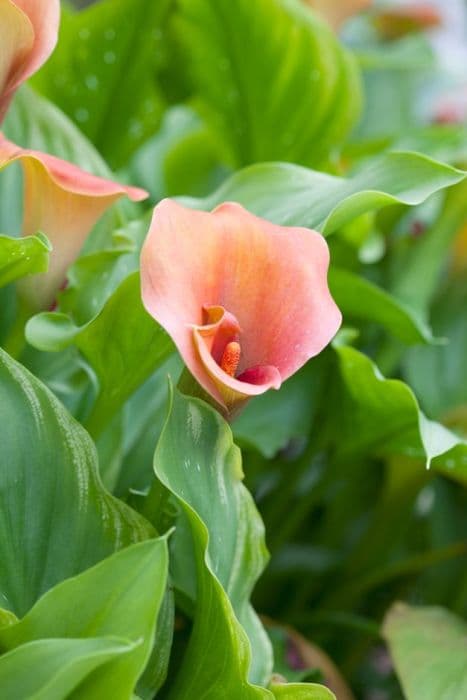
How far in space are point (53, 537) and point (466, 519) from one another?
0.51 m

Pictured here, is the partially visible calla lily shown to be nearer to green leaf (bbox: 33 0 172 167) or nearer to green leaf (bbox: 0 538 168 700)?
green leaf (bbox: 0 538 168 700)

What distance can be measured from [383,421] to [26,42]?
288mm

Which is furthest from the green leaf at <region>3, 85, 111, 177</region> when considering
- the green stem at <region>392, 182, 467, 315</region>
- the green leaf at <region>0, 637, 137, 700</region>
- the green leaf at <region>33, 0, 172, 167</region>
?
the green leaf at <region>0, 637, 137, 700</region>

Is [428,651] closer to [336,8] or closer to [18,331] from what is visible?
[18,331]

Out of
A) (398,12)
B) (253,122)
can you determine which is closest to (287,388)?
(253,122)

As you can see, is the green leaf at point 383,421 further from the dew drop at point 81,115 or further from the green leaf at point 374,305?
the dew drop at point 81,115

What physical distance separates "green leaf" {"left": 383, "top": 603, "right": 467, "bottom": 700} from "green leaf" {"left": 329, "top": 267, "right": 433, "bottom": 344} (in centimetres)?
17

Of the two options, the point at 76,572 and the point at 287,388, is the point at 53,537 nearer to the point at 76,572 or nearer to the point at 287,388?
the point at 76,572

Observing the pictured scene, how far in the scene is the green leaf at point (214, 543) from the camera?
0.37 metres

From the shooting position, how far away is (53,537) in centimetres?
40

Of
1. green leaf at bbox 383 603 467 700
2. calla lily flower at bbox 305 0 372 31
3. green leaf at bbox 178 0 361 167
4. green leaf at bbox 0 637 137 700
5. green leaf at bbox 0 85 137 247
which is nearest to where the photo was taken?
green leaf at bbox 0 637 137 700

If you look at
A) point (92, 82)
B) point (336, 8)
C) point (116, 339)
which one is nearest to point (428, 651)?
point (116, 339)

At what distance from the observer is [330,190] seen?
0.49 meters

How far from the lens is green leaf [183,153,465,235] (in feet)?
1.43
